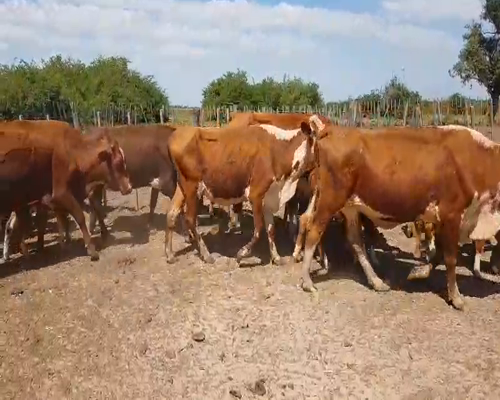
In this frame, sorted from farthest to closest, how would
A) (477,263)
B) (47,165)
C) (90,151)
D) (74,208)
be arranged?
(90,151), (74,208), (47,165), (477,263)

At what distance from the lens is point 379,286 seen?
873 centimetres

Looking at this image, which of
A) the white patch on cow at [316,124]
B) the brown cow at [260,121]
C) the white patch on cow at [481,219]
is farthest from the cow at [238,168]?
the white patch on cow at [481,219]

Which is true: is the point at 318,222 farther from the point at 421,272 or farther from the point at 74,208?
the point at 74,208

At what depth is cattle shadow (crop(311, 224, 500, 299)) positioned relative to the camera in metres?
9.02

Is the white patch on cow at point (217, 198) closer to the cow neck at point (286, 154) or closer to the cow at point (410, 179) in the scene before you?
the cow neck at point (286, 154)

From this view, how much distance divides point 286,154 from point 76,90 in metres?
36.2

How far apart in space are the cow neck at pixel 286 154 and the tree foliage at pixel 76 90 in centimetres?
2227

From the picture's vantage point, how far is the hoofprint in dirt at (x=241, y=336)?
266 inches

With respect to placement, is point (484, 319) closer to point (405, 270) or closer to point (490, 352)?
point (490, 352)

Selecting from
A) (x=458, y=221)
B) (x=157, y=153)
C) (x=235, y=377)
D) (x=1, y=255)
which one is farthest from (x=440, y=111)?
(x=235, y=377)

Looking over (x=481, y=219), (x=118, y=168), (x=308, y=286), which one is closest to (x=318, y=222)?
(x=308, y=286)

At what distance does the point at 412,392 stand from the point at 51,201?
6.85 m

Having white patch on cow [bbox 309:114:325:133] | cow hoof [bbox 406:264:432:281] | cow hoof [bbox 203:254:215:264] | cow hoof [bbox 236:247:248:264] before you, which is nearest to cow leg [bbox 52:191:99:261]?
cow hoof [bbox 203:254:215:264]

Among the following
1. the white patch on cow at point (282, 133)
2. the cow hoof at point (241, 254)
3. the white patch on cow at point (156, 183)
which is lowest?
the cow hoof at point (241, 254)
